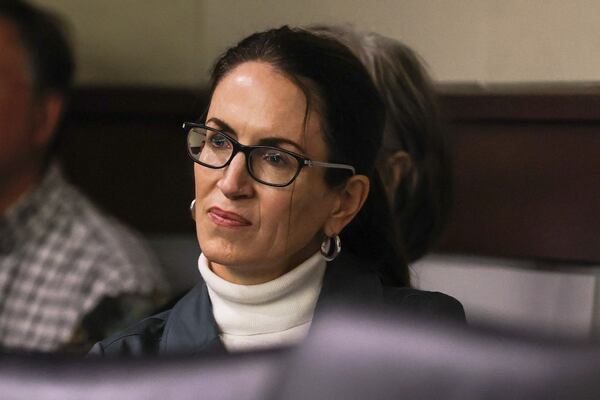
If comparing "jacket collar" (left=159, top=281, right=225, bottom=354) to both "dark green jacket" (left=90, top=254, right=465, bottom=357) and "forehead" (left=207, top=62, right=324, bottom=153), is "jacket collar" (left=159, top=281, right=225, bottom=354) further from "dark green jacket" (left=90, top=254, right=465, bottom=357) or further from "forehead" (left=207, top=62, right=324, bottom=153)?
"forehead" (left=207, top=62, right=324, bottom=153)

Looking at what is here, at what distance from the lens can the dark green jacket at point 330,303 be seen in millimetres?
560

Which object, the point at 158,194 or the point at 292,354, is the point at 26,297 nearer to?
the point at 158,194

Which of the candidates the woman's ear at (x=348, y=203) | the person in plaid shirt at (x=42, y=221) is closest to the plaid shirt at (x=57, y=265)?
the person in plaid shirt at (x=42, y=221)

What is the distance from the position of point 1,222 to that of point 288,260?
0.43 metres

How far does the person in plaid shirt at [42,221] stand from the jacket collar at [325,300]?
0.22m

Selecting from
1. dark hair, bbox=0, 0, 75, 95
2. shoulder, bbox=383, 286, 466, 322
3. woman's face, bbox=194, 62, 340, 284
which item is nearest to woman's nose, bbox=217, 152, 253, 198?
woman's face, bbox=194, 62, 340, 284

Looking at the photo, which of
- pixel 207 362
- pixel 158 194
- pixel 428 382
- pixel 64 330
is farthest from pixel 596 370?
pixel 64 330

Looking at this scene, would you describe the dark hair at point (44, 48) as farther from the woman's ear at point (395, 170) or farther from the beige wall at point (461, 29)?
the woman's ear at point (395, 170)

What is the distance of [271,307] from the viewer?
1.85 feet

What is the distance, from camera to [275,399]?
0.43 metres

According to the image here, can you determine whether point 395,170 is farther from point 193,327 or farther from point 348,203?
point 193,327

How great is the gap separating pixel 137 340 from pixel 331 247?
0.14m

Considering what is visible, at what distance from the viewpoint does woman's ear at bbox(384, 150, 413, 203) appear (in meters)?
0.58

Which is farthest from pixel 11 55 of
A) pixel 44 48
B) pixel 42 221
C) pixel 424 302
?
pixel 424 302
